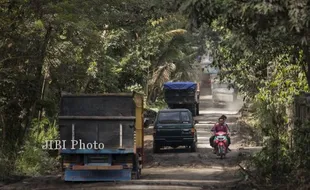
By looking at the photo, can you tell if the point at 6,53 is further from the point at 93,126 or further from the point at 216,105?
the point at 216,105

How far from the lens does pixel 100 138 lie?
1764cm

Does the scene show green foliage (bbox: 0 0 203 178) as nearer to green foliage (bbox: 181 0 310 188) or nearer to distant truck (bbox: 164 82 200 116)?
green foliage (bbox: 181 0 310 188)

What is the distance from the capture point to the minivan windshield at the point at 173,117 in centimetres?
2870

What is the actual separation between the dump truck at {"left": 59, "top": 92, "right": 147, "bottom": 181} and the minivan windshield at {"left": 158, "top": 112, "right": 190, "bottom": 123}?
10.6m

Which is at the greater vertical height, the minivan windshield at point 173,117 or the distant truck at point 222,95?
the distant truck at point 222,95

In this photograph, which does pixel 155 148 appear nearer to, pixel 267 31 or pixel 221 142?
pixel 221 142

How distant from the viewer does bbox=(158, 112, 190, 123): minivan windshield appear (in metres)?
28.7

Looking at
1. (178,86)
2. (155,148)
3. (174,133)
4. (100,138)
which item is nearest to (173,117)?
(174,133)

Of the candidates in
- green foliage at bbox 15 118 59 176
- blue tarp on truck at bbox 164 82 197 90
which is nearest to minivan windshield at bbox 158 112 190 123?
green foliage at bbox 15 118 59 176

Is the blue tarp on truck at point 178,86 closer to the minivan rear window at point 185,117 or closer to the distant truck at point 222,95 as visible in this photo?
the distant truck at point 222,95

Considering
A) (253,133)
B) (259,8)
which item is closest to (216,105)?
(253,133)

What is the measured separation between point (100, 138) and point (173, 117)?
37.9 ft

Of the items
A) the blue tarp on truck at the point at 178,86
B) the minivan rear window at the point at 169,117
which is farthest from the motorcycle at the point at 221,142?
the blue tarp on truck at the point at 178,86

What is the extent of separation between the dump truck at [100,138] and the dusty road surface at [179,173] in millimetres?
495
